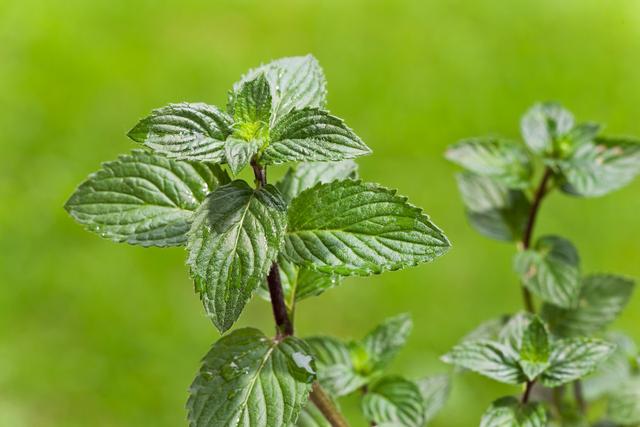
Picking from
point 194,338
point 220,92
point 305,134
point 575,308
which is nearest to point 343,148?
point 305,134

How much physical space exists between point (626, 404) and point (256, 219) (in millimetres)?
717

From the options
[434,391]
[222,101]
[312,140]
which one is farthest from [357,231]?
[222,101]

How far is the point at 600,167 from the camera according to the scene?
4.18 ft

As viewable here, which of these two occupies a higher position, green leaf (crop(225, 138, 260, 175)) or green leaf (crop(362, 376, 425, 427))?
green leaf (crop(225, 138, 260, 175))

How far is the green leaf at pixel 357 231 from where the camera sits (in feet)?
2.68

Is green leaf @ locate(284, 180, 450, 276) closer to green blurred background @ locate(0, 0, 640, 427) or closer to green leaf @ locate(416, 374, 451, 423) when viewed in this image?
green leaf @ locate(416, 374, 451, 423)

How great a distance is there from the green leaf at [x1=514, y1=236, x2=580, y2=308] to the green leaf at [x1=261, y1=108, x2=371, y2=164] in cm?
53

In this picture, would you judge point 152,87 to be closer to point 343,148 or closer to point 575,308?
point 575,308

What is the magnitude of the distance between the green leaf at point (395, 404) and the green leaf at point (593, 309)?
35 cm

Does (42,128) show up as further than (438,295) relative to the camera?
Yes

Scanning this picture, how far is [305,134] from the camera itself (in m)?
0.83

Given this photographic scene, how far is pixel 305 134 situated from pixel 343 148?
0.15 feet

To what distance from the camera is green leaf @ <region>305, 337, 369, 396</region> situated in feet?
3.52

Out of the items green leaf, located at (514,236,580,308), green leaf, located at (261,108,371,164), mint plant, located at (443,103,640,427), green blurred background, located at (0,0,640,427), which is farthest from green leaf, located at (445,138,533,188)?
green blurred background, located at (0,0,640,427)
